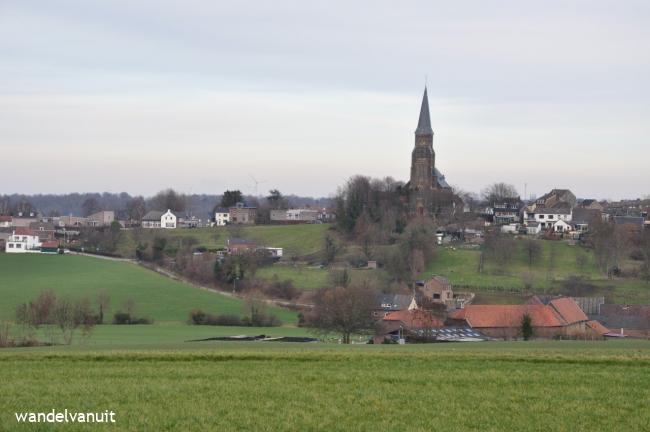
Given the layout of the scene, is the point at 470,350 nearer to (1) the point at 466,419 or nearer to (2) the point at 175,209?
Result: (1) the point at 466,419

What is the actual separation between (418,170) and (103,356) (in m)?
88.9

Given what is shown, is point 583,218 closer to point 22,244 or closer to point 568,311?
point 568,311

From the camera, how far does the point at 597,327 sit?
5388 centimetres

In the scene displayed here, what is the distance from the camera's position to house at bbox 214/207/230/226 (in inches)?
4924

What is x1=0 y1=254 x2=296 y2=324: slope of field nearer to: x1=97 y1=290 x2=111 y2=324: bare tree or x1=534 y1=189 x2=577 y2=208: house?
x1=97 y1=290 x2=111 y2=324: bare tree

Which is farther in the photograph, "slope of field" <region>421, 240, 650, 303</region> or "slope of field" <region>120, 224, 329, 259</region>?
"slope of field" <region>120, 224, 329, 259</region>

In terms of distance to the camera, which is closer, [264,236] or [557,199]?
[264,236]

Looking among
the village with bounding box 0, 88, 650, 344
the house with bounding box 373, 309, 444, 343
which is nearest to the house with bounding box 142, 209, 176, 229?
the village with bounding box 0, 88, 650, 344

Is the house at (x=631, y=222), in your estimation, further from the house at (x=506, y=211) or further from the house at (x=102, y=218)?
the house at (x=102, y=218)

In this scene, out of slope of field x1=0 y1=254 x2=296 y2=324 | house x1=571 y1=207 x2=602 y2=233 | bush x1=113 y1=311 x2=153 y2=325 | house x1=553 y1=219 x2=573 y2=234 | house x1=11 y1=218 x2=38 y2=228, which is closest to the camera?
bush x1=113 y1=311 x2=153 y2=325

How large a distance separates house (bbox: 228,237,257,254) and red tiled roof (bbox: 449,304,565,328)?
34.1 meters

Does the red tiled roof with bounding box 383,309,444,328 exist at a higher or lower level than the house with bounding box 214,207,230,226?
lower

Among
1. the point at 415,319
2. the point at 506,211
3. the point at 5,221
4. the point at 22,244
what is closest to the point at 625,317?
the point at 415,319

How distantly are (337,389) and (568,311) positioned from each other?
40.6 metres
